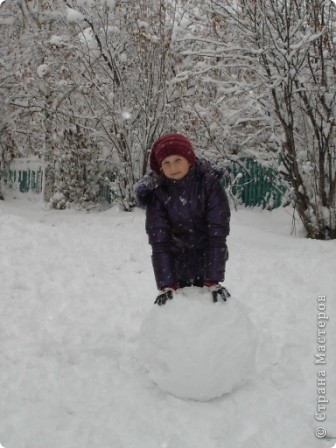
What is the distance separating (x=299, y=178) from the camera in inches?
266

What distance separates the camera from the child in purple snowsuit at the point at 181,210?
2820 mm

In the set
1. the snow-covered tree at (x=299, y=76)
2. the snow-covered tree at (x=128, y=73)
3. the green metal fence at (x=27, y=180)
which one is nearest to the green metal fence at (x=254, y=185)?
the snow-covered tree at (x=128, y=73)

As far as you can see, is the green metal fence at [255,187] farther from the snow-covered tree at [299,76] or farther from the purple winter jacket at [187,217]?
the purple winter jacket at [187,217]

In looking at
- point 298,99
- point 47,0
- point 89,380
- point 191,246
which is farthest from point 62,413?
point 47,0

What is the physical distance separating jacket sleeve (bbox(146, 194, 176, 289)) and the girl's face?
0.20 m

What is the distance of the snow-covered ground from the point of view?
2361 millimetres

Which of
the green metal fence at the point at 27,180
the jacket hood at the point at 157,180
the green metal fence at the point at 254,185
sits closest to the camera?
the jacket hood at the point at 157,180

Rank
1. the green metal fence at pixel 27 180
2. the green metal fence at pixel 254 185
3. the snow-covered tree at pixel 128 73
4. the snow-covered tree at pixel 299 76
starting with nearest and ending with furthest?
the snow-covered tree at pixel 299 76 < the snow-covered tree at pixel 128 73 < the green metal fence at pixel 254 185 < the green metal fence at pixel 27 180

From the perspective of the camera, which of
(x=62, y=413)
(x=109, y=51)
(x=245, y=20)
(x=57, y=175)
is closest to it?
(x=62, y=413)

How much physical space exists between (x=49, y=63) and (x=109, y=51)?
1.90 metres

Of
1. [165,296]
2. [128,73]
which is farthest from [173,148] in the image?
[128,73]

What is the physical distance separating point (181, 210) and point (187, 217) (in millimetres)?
62

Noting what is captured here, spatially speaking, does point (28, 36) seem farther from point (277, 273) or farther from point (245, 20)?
point (277, 273)

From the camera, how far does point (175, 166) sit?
2.83 metres
